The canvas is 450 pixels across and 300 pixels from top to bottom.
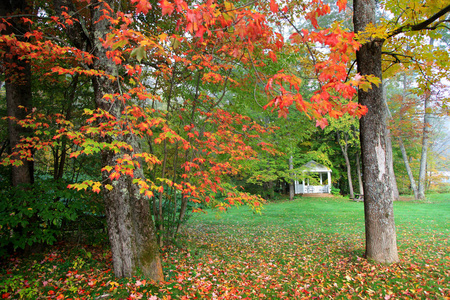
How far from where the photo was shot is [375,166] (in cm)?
438

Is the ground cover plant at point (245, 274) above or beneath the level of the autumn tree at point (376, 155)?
beneath

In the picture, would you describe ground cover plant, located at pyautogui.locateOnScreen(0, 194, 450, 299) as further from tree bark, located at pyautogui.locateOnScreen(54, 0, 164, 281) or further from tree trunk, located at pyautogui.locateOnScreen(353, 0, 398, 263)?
tree trunk, located at pyautogui.locateOnScreen(353, 0, 398, 263)

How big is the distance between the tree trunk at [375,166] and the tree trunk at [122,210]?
151 inches

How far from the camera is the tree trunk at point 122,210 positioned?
357cm

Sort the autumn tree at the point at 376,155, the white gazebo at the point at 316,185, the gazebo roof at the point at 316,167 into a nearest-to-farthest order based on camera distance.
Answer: the autumn tree at the point at 376,155 → the gazebo roof at the point at 316,167 → the white gazebo at the point at 316,185

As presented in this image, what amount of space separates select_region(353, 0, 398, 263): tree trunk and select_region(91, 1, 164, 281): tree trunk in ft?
12.5

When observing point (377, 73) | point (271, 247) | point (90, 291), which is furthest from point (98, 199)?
point (377, 73)

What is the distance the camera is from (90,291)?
3.29 m

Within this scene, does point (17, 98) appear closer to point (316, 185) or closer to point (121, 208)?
point (121, 208)

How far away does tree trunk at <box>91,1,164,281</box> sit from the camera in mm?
3570

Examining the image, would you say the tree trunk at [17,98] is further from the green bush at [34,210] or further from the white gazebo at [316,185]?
the white gazebo at [316,185]

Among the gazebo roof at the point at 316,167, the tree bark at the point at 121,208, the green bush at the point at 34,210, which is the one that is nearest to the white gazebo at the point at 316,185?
the gazebo roof at the point at 316,167

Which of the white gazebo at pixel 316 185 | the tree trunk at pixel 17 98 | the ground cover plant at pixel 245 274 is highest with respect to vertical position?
the tree trunk at pixel 17 98

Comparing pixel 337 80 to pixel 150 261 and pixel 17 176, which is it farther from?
pixel 17 176
